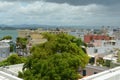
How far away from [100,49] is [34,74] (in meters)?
26.8

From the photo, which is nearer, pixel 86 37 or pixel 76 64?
pixel 76 64

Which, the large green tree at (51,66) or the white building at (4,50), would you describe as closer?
the large green tree at (51,66)

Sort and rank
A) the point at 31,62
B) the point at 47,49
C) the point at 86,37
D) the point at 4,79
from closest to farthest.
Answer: the point at 4,79
the point at 31,62
the point at 47,49
the point at 86,37

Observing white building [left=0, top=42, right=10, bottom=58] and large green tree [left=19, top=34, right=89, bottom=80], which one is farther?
white building [left=0, top=42, right=10, bottom=58]

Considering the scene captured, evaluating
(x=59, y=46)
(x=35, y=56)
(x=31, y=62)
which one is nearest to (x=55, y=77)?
(x=31, y=62)

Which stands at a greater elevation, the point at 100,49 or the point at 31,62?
the point at 31,62

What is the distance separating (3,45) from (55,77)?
85.9 ft

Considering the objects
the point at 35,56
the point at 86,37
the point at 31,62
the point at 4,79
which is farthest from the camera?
the point at 86,37

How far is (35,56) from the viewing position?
15.1 m

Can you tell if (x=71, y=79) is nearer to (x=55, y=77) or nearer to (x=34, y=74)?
(x=55, y=77)

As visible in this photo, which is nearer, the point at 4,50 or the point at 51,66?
the point at 51,66

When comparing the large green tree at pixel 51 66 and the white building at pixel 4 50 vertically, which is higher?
the large green tree at pixel 51 66

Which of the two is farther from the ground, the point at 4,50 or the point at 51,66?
the point at 51,66

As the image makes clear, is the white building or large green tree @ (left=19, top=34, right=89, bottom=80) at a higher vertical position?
large green tree @ (left=19, top=34, right=89, bottom=80)
